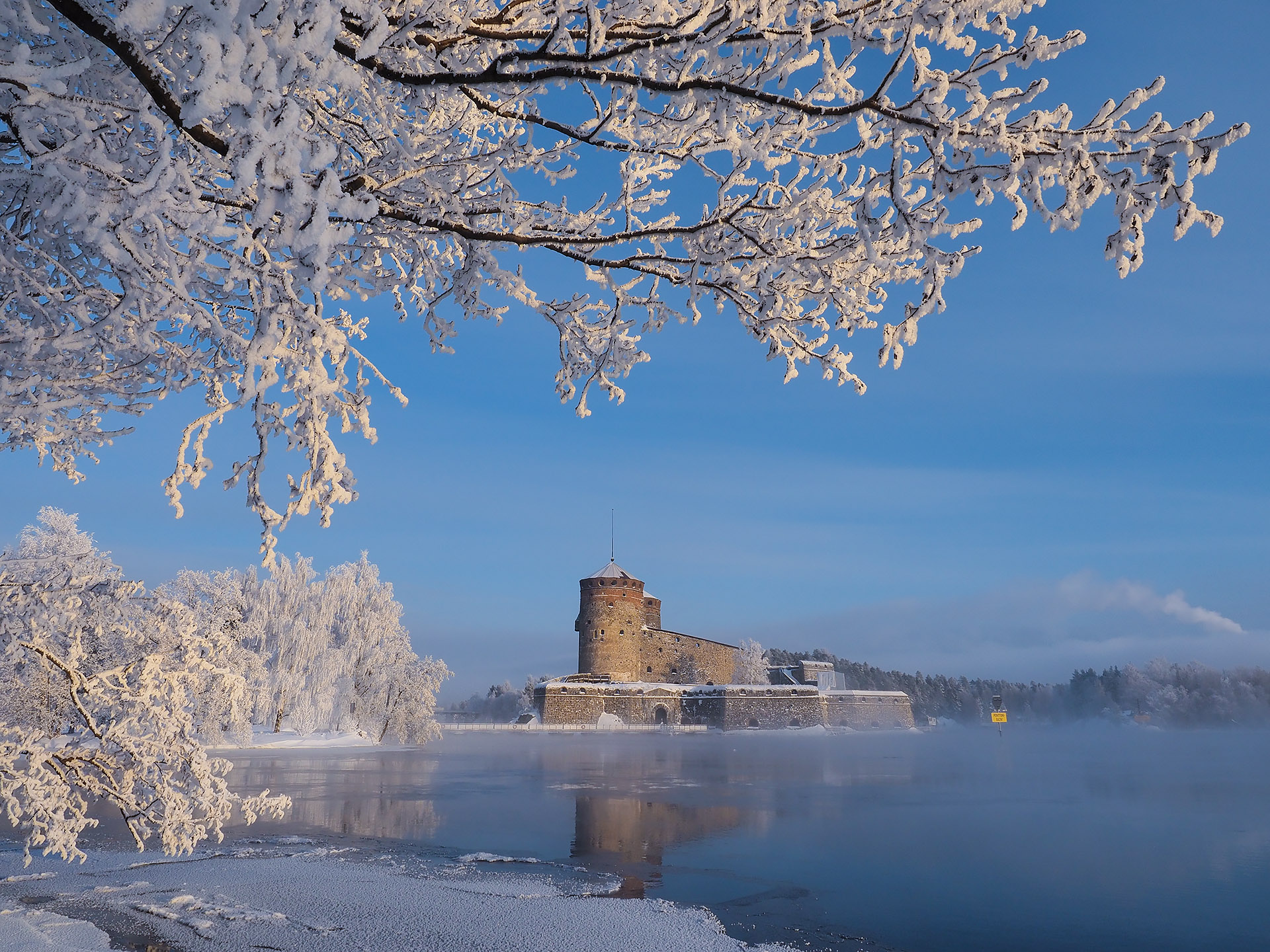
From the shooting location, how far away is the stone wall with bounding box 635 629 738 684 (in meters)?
60.0

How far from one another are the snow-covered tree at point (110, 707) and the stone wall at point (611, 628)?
52381 mm

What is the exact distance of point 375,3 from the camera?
2119 mm

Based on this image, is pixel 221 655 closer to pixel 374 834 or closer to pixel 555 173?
pixel 555 173

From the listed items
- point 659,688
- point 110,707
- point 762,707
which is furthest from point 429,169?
point 762,707

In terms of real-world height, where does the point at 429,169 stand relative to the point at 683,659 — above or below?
above

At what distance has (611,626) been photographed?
188ft

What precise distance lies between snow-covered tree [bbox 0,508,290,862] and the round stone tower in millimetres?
52365

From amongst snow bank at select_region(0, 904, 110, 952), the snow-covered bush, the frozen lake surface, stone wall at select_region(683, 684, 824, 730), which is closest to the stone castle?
stone wall at select_region(683, 684, 824, 730)

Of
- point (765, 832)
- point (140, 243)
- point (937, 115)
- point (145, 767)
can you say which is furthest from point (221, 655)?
point (765, 832)

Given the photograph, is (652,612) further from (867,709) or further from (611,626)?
(867,709)

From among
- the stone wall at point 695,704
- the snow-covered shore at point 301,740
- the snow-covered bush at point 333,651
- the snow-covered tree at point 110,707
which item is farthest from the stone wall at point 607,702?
the snow-covered tree at point 110,707

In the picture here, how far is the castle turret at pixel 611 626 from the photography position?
5656 centimetres

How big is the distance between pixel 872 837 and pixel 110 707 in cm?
813

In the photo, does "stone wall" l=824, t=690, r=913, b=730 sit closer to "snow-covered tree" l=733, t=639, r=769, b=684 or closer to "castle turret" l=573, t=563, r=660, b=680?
"snow-covered tree" l=733, t=639, r=769, b=684
